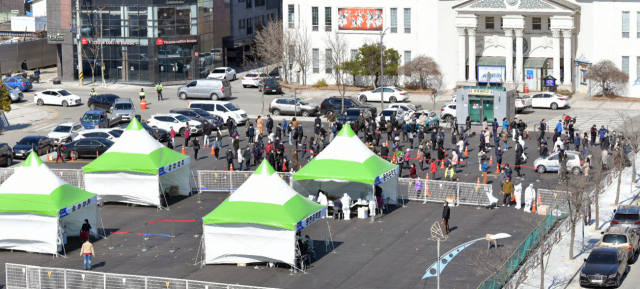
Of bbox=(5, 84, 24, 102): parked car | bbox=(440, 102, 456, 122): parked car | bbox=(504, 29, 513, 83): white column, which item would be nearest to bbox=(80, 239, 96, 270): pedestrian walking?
bbox=(440, 102, 456, 122): parked car

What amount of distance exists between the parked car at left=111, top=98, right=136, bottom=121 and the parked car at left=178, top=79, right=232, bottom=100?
29.9 feet

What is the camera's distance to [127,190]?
39562 mm

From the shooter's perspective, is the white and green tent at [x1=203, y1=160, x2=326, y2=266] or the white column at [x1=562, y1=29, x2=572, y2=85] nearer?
the white and green tent at [x1=203, y1=160, x2=326, y2=266]

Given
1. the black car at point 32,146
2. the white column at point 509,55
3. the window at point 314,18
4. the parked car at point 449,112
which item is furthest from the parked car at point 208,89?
the white column at point 509,55

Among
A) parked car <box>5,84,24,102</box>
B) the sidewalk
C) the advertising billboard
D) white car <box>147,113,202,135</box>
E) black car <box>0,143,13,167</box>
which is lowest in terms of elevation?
the sidewalk

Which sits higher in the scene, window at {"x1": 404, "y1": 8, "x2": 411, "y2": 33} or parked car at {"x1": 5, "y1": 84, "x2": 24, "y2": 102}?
window at {"x1": 404, "y1": 8, "x2": 411, "y2": 33}

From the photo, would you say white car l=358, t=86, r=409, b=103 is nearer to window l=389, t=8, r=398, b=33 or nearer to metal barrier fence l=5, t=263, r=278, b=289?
window l=389, t=8, r=398, b=33

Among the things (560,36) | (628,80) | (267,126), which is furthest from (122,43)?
(628,80)

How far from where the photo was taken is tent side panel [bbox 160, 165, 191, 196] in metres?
41.0

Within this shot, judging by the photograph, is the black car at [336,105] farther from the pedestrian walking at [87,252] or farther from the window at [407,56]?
the pedestrian walking at [87,252]

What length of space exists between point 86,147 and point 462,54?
34.6 m

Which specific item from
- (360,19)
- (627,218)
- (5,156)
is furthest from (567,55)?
(5,156)

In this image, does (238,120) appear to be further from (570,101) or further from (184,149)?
(570,101)

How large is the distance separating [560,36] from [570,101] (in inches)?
230
